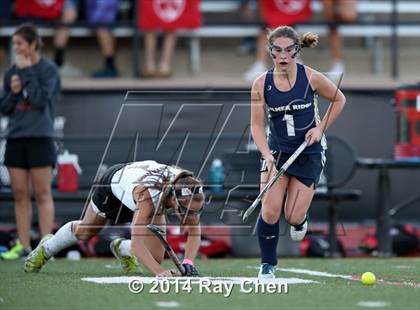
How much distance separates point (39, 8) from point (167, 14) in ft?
4.97

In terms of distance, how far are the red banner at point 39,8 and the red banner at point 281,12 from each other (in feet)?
8.01

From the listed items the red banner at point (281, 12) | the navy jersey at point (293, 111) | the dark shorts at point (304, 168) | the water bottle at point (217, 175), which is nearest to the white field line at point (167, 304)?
the dark shorts at point (304, 168)

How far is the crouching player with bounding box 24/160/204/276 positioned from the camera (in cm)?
693

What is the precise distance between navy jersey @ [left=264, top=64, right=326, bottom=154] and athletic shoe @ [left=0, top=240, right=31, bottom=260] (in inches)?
124

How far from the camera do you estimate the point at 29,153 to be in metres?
9.59

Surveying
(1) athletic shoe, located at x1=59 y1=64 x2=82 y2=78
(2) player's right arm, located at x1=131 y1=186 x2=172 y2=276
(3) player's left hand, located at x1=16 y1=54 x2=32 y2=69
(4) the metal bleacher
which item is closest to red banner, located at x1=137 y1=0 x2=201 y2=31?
(4) the metal bleacher

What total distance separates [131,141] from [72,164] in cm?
67

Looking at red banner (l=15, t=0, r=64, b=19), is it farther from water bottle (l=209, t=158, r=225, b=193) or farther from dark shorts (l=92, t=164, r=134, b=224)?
dark shorts (l=92, t=164, r=134, b=224)

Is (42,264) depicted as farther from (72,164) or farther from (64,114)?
(64,114)

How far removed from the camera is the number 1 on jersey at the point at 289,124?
7367mm

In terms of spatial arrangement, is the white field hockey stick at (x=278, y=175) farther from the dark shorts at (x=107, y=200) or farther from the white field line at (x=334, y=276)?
the dark shorts at (x=107, y=200)

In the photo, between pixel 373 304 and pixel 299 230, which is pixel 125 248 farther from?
pixel 373 304

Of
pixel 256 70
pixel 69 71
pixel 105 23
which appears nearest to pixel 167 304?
pixel 256 70

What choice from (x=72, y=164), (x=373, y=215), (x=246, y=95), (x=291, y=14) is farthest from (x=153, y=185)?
(x=291, y=14)
